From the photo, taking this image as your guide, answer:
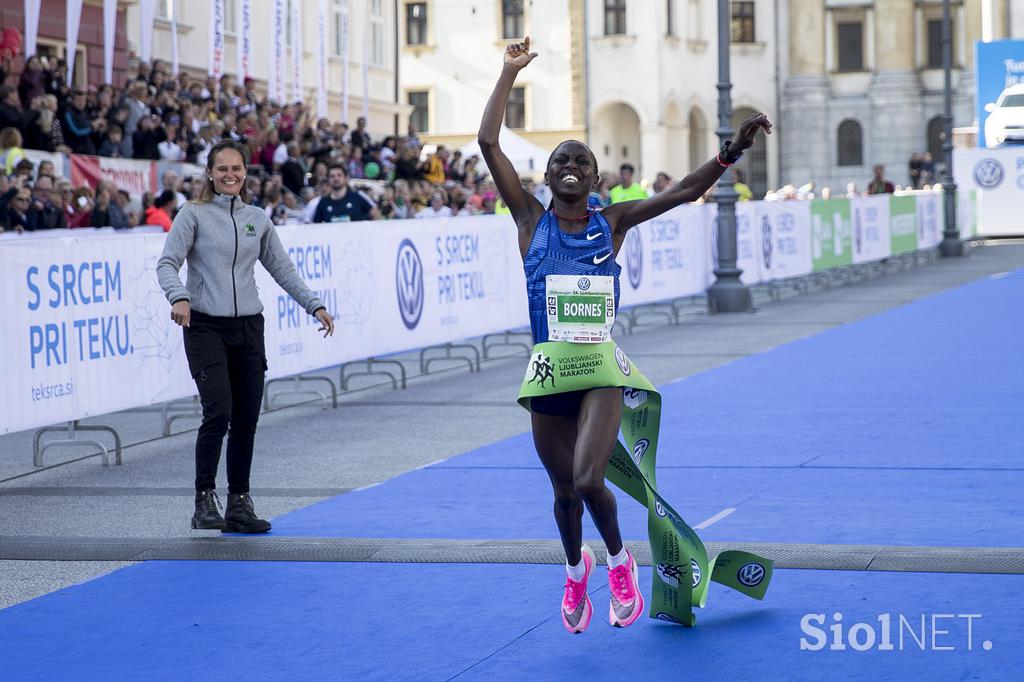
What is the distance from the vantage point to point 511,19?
233 feet

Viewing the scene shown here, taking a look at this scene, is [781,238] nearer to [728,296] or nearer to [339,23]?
[728,296]

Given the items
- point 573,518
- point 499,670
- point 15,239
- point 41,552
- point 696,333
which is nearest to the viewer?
point 499,670

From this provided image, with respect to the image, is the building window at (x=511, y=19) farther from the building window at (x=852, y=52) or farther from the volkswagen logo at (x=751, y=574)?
the volkswagen logo at (x=751, y=574)

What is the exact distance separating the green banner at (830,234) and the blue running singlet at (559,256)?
77.7 feet

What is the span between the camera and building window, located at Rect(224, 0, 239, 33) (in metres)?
38.0

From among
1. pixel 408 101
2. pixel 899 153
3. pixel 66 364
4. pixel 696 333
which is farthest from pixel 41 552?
pixel 899 153

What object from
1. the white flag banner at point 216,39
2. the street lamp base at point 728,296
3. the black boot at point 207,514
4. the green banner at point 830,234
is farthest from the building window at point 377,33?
the black boot at point 207,514

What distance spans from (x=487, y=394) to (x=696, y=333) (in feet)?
21.8

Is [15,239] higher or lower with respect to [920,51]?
lower

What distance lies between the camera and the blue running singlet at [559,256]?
667cm

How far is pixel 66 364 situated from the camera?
37.4ft

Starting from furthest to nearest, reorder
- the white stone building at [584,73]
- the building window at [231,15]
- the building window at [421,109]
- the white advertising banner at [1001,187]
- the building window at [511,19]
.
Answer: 1. the building window at [421,109]
2. the building window at [511,19]
3. the white stone building at [584,73]
4. the white advertising banner at [1001,187]
5. the building window at [231,15]

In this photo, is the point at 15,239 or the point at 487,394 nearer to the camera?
the point at 15,239

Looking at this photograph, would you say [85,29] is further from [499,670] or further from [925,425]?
[499,670]
